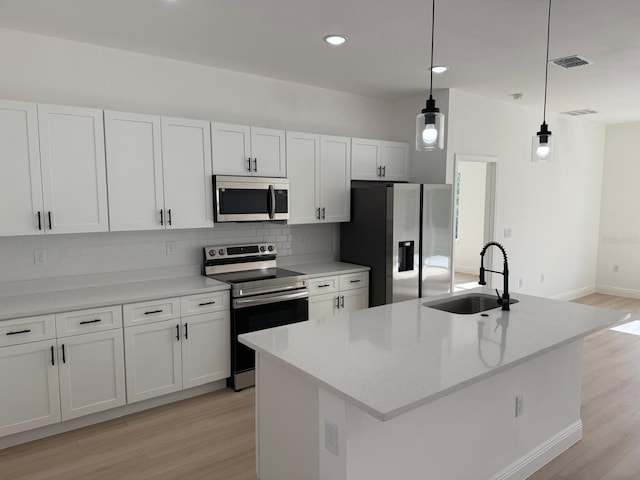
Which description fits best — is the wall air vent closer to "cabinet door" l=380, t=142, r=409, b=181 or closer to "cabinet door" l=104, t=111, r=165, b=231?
"cabinet door" l=380, t=142, r=409, b=181

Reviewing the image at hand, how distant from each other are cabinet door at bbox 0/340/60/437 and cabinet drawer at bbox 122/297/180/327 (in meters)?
0.48

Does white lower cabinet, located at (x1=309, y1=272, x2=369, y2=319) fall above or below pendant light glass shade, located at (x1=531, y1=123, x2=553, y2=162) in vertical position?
below

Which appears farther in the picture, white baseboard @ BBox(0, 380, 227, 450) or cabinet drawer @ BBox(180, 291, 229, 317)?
cabinet drawer @ BBox(180, 291, 229, 317)

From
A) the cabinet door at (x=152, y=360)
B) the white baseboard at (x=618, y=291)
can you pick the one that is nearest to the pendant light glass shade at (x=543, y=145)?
the cabinet door at (x=152, y=360)

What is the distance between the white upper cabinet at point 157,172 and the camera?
333 centimetres

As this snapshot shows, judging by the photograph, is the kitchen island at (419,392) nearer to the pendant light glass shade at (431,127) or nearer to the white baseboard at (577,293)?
the pendant light glass shade at (431,127)

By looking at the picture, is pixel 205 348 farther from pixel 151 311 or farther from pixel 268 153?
pixel 268 153

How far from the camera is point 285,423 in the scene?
224cm

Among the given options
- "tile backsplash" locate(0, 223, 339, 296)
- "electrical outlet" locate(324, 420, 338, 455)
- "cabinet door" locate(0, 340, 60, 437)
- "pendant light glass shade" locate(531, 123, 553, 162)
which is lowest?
"cabinet door" locate(0, 340, 60, 437)

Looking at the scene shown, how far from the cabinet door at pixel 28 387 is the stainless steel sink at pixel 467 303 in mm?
2469

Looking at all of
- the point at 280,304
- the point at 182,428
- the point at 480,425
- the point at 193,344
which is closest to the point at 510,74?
the point at 280,304

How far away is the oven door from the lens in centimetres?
370

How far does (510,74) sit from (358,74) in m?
1.41

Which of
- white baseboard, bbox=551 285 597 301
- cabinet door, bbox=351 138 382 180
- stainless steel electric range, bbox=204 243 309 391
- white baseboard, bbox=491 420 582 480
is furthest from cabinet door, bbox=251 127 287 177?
white baseboard, bbox=551 285 597 301
